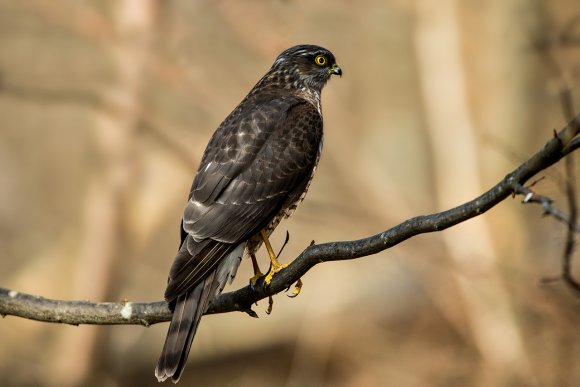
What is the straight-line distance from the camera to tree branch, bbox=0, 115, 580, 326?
3100 mm

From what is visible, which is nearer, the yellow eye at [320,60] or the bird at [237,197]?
the bird at [237,197]

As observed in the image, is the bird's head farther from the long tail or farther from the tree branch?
the tree branch

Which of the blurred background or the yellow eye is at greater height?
the blurred background

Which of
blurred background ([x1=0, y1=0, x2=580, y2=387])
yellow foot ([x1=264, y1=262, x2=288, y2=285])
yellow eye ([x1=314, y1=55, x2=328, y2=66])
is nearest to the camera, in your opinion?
yellow foot ([x1=264, y1=262, x2=288, y2=285])

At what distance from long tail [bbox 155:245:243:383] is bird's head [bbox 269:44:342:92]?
1.80 meters

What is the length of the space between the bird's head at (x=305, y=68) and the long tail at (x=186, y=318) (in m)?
1.80

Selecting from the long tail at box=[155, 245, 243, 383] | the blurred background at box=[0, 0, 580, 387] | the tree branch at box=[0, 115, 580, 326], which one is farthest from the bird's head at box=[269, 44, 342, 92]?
the blurred background at box=[0, 0, 580, 387]

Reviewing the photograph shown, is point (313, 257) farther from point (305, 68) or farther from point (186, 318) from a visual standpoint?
point (305, 68)

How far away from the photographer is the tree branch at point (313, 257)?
10.2ft

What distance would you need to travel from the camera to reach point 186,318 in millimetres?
4211

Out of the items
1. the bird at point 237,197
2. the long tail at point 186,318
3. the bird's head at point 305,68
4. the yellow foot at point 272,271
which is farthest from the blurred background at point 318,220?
the long tail at point 186,318

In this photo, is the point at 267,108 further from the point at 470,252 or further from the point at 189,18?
the point at 189,18

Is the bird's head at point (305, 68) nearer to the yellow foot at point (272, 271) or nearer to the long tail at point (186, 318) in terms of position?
the yellow foot at point (272, 271)

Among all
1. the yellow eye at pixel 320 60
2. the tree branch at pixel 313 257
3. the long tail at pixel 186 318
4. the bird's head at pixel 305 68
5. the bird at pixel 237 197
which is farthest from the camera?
the yellow eye at pixel 320 60
